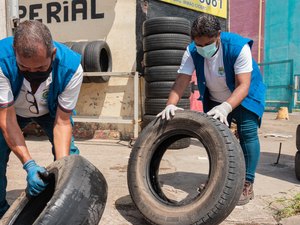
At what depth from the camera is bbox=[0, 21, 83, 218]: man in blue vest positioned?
1.71 metres

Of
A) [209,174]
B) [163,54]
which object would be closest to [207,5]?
[163,54]

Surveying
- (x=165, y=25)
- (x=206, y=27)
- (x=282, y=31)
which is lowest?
(x=206, y=27)

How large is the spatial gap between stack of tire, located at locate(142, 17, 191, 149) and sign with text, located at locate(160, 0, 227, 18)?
3.69 ft

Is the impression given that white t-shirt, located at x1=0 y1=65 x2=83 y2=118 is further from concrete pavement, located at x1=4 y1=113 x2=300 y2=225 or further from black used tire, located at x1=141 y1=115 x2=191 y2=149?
black used tire, located at x1=141 y1=115 x2=191 y2=149

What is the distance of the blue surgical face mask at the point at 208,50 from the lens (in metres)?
2.65

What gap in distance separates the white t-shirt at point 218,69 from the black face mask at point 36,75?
127 cm

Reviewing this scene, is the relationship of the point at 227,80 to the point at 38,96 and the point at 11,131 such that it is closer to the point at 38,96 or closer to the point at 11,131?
the point at 38,96

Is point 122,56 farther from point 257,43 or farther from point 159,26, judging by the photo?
point 257,43

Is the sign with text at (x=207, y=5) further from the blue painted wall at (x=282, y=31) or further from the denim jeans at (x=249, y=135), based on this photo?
the blue painted wall at (x=282, y=31)

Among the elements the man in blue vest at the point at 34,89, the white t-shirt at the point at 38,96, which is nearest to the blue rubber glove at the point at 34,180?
the man in blue vest at the point at 34,89

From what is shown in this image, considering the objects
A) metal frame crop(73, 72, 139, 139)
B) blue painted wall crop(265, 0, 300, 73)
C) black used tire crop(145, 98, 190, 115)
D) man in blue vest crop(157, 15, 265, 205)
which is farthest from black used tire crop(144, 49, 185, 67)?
blue painted wall crop(265, 0, 300, 73)

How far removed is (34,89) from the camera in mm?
2158

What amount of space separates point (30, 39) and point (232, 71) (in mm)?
1638

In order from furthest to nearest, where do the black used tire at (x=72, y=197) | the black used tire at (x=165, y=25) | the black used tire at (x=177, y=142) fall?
the black used tire at (x=177, y=142) < the black used tire at (x=165, y=25) < the black used tire at (x=72, y=197)
